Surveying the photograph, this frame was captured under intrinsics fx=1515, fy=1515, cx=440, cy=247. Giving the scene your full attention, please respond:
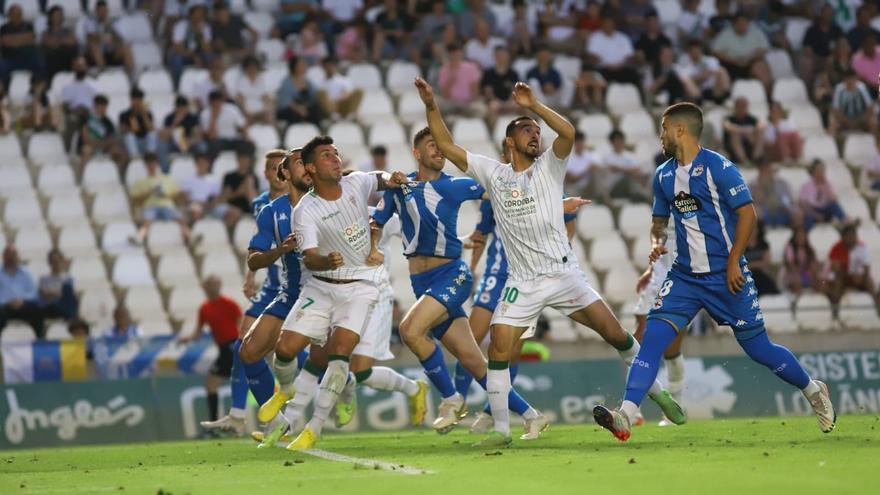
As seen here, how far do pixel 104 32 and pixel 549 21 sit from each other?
7.85 meters

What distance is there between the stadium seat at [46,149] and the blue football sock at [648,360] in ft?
50.1

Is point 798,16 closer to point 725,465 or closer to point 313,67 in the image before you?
point 313,67

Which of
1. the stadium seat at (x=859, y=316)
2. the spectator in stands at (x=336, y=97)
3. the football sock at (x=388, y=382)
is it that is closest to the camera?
the football sock at (x=388, y=382)

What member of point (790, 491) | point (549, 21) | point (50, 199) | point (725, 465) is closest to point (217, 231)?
point (50, 199)

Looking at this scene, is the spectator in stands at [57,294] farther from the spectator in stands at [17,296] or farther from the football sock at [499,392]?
the football sock at [499,392]

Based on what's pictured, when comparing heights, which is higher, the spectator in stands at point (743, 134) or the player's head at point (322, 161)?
the spectator in stands at point (743, 134)

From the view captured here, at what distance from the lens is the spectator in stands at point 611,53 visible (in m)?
26.2

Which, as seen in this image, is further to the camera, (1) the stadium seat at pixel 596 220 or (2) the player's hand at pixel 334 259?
(1) the stadium seat at pixel 596 220

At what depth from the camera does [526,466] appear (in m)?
10.5

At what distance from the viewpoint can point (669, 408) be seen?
1290 cm

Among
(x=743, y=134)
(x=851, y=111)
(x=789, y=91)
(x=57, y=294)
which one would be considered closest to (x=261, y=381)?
(x=57, y=294)

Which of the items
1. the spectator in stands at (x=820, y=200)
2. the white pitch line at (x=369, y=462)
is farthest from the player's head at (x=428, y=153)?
the spectator in stands at (x=820, y=200)

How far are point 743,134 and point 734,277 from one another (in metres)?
13.5

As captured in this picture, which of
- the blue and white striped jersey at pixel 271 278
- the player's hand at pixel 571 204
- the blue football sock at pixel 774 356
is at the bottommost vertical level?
the blue football sock at pixel 774 356
